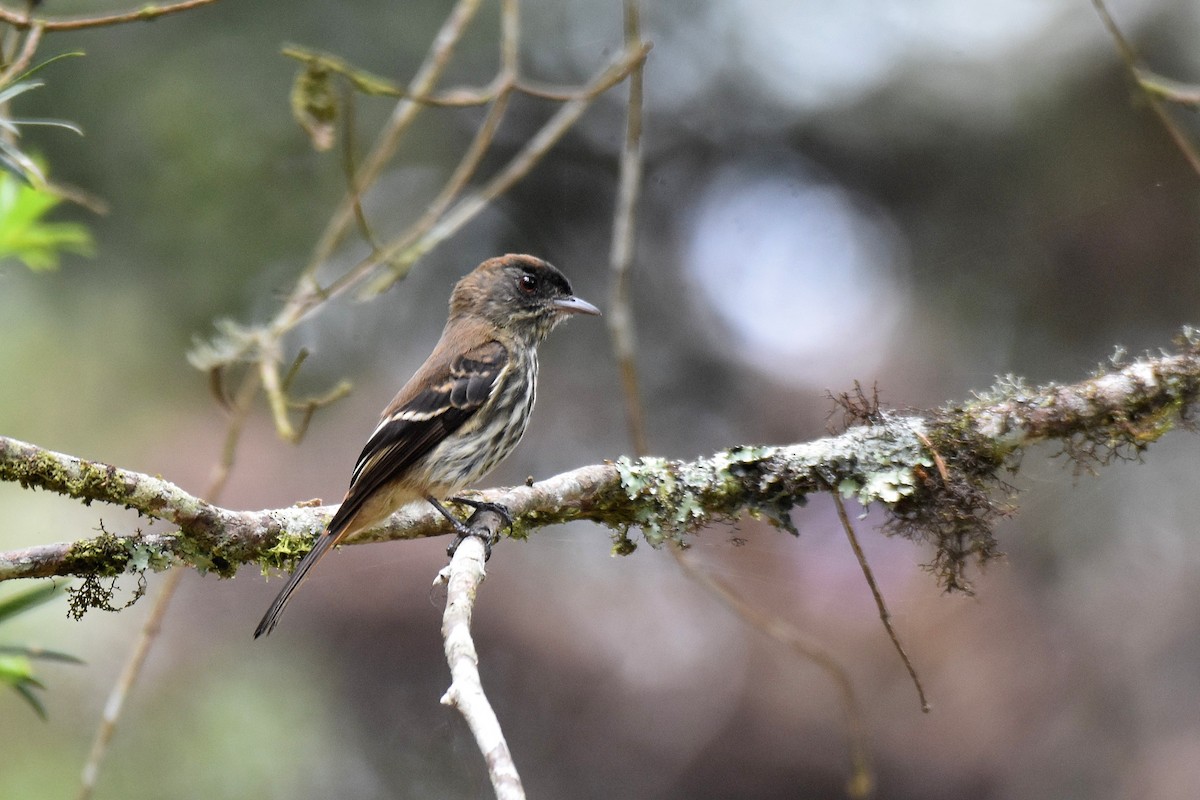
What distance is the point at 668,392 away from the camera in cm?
706

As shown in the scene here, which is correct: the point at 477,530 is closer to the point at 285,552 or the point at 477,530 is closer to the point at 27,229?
the point at 285,552

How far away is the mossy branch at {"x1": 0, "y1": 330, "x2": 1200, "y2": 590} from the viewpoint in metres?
2.80

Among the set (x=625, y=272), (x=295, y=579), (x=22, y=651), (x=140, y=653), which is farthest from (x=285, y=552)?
(x=625, y=272)

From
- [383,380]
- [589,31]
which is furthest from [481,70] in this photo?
[383,380]

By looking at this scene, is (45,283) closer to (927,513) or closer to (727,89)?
(727,89)

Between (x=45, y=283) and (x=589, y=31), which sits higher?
(x=589, y=31)

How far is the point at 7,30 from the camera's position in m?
3.64

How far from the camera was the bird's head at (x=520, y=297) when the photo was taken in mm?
4305

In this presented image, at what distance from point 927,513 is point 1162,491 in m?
2.97

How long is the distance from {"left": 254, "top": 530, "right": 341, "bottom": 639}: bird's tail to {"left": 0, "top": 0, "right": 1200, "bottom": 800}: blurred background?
54.3 inches

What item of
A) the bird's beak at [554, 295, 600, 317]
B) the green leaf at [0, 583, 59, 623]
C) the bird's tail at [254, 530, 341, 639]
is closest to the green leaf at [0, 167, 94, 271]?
the green leaf at [0, 583, 59, 623]

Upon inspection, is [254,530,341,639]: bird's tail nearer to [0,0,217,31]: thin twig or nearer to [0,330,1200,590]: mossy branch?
[0,330,1200,590]: mossy branch

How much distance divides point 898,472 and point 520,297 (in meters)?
1.99

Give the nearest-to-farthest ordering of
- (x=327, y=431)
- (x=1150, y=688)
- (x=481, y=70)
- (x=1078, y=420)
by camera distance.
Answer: (x=1078, y=420)
(x=1150, y=688)
(x=327, y=431)
(x=481, y=70)
